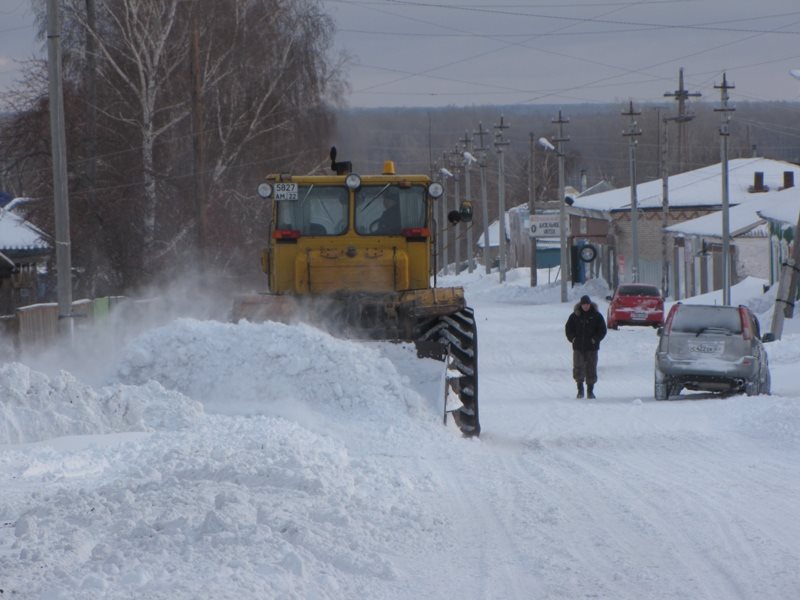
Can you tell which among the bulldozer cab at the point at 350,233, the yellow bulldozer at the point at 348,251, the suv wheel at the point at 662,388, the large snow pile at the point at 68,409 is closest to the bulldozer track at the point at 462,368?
the yellow bulldozer at the point at 348,251

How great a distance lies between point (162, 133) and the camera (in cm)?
3741

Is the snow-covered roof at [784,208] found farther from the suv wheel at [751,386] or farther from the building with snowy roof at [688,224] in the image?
the suv wheel at [751,386]

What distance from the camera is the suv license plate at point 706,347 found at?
2022 cm

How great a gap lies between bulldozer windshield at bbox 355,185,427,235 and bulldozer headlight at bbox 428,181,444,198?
484 mm

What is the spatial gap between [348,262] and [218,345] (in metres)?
2.94

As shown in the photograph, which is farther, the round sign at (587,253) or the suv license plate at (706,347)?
the round sign at (587,253)

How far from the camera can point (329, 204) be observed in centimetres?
1659

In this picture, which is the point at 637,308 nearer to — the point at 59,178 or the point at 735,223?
the point at 735,223

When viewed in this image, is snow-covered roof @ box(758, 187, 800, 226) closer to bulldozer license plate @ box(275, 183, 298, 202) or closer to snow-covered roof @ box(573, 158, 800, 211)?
snow-covered roof @ box(573, 158, 800, 211)

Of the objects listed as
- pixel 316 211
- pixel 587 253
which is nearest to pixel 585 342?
pixel 316 211

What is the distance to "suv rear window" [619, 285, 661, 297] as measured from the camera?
42.1 metres

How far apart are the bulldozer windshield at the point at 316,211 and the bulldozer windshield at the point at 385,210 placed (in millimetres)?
233

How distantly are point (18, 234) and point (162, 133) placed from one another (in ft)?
18.5

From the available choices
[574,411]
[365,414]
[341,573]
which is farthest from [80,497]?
[574,411]
